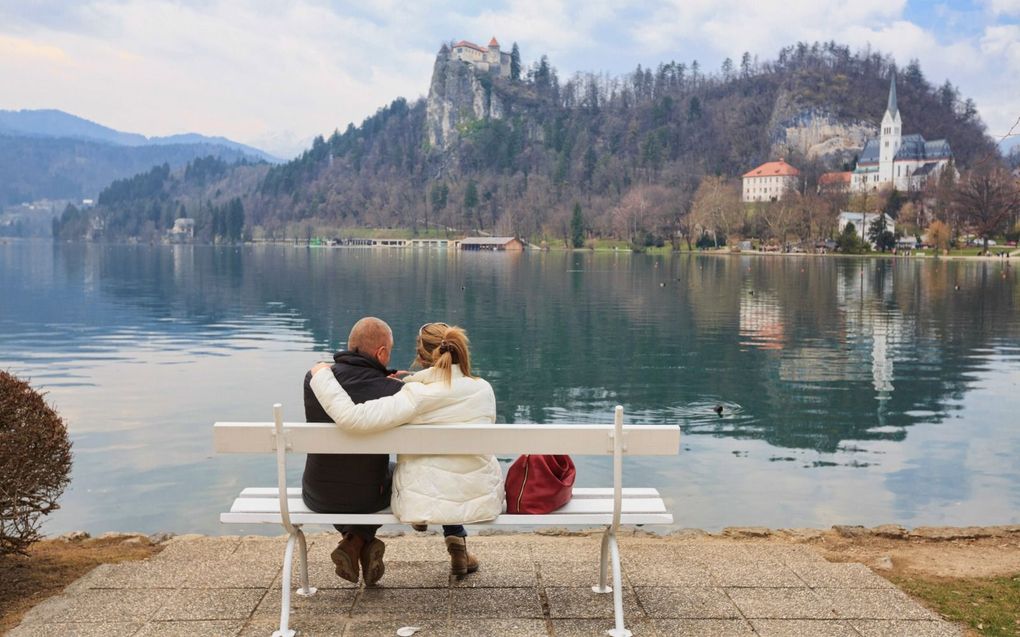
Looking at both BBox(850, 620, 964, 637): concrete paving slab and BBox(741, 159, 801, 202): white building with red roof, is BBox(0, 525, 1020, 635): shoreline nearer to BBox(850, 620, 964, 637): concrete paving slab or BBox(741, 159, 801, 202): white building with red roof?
BBox(850, 620, 964, 637): concrete paving slab

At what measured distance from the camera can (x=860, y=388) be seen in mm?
20047

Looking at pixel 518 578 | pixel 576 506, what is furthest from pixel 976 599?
pixel 518 578

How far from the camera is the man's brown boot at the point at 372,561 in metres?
5.09

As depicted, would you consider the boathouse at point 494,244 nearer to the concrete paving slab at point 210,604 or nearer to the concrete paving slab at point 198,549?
the concrete paving slab at point 198,549

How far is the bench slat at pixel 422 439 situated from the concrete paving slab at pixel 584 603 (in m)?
0.89

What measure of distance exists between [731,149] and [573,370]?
176 m

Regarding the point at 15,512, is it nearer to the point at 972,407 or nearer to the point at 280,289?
the point at 972,407

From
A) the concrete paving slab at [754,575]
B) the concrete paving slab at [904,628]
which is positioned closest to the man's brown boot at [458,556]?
the concrete paving slab at [754,575]

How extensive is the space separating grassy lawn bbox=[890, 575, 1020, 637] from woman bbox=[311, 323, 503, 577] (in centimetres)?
257

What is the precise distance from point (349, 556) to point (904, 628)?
301 cm

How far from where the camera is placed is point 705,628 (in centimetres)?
459

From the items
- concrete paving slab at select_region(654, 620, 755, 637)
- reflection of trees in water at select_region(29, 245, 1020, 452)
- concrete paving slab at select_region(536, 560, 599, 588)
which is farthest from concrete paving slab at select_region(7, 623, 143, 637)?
reflection of trees in water at select_region(29, 245, 1020, 452)

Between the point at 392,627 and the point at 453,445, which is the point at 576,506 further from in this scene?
the point at 392,627

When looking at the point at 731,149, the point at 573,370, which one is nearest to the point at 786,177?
the point at 731,149
